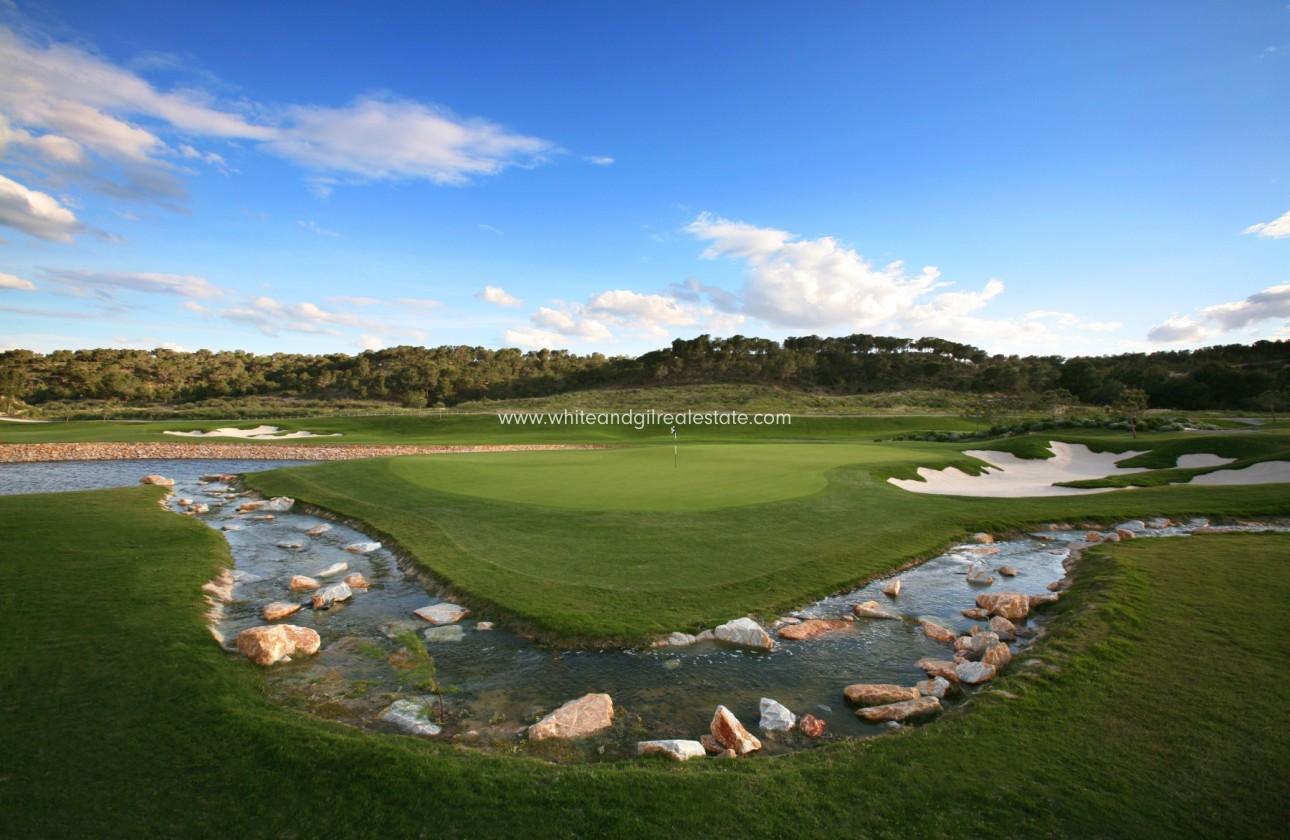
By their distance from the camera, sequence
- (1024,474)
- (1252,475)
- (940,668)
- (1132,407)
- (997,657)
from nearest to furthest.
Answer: (940,668) → (997,657) → (1252,475) → (1024,474) → (1132,407)

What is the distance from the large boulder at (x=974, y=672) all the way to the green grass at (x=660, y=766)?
12.0 inches

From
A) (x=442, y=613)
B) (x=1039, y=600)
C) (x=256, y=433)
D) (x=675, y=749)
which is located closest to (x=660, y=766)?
(x=675, y=749)

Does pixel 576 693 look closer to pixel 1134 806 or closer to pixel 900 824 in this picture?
pixel 900 824

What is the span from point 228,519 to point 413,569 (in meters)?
8.76

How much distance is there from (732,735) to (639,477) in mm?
14847

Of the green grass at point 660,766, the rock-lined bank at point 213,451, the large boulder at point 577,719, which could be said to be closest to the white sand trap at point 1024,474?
the green grass at point 660,766

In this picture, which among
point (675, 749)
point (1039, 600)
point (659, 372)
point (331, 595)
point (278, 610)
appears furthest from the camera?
point (659, 372)

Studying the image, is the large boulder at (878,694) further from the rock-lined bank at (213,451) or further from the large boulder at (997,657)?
the rock-lined bank at (213,451)

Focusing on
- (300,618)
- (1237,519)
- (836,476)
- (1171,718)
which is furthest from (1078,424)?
(300,618)

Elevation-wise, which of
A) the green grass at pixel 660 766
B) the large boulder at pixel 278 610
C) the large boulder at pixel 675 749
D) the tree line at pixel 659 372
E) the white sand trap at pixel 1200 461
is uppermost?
the tree line at pixel 659 372

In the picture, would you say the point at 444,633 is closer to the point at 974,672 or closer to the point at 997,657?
the point at 974,672

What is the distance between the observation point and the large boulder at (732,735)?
571cm

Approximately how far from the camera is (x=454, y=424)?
5281 cm

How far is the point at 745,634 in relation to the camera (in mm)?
8328
